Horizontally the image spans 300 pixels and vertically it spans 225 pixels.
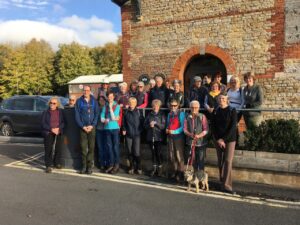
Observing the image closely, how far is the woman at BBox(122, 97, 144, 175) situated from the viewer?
7906 millimetres

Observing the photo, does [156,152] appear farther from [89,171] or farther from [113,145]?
[89,171]

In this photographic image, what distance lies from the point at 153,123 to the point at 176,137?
64 cm

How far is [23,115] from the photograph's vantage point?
1409cm

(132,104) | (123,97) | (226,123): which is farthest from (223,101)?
(123,97)

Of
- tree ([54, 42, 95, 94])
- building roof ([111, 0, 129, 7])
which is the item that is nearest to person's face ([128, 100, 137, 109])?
building roof ([111, 0, 129, 7])

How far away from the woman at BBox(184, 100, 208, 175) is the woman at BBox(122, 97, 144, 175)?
137 centimetres

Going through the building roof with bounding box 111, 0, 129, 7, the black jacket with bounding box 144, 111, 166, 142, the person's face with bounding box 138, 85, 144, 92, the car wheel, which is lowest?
the car wheel

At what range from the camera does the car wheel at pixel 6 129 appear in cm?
1452

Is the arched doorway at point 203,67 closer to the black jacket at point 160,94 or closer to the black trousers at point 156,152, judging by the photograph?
the black jacket at point 160,94

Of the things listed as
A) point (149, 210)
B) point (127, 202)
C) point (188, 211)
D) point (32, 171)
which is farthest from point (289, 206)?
point (32, 171)

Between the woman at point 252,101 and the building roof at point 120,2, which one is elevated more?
the building roof at point 120,2

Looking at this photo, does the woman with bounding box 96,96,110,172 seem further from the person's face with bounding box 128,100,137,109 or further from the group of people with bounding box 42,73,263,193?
the person's face with bounding box 128,100,137,109

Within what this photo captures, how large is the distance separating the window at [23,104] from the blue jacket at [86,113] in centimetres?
682

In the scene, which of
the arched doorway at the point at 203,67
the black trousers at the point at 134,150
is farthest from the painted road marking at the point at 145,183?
the arched doorway at the point at 203,67
